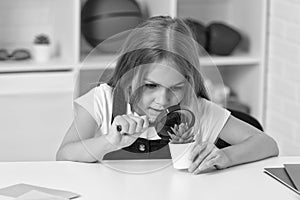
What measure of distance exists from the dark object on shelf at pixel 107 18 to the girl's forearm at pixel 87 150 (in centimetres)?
112

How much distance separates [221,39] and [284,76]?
301 millimetres

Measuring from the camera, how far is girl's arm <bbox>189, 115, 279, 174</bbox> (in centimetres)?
139

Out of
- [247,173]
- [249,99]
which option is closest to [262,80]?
[249,99]

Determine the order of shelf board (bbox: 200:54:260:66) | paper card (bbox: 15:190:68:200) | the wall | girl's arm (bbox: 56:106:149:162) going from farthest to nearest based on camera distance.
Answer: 1. shelf board (bbox: 200:54:260:66)
2. the wall
3. girl's arm (bbox: 56:106:149:162)
4. paper card (bbox: 15:190:68:200)

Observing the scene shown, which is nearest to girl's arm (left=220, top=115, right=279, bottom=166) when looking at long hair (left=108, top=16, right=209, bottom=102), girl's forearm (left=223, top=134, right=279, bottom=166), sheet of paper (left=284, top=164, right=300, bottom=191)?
girl's forearm (left=223, top=134, right=279, bottom=166)

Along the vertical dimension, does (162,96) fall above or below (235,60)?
above

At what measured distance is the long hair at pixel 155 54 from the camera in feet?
4.17

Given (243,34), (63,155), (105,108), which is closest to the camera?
(105,108)

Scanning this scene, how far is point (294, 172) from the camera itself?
138 cm

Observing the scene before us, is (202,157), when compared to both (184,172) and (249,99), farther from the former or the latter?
(249,99)

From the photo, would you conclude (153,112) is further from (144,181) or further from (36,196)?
(36,196)

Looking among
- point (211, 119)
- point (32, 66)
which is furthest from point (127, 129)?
point (32, 66)

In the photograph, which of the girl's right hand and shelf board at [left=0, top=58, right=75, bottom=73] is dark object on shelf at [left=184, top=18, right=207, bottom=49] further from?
the girl's right hand

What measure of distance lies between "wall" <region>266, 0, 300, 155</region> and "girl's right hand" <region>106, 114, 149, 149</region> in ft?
4.82
